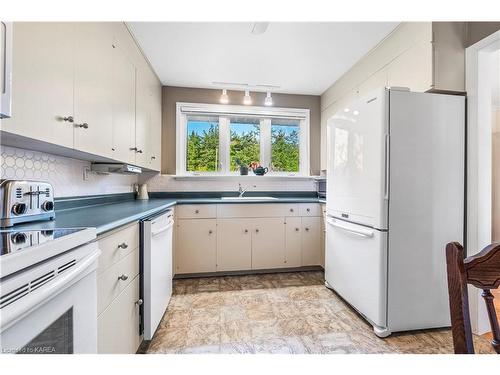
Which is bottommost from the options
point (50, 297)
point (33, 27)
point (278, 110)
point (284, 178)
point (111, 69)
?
point (50, 297)

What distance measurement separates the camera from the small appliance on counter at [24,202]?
39.4 inches

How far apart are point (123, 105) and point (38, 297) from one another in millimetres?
1655

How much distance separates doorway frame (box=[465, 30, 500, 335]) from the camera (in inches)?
67.3

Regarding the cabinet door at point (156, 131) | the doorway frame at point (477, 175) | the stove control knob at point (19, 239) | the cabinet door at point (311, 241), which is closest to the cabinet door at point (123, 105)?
the cabinet door at point (156, 131)

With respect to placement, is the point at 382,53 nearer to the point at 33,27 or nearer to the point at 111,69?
the point at 111,69

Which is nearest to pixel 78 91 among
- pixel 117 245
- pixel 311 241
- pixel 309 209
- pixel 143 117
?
pixel 117 245

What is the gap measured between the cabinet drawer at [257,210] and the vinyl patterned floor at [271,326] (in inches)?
30.3

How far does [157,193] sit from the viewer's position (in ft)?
10.4

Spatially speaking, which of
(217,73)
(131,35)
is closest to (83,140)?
(131,35)

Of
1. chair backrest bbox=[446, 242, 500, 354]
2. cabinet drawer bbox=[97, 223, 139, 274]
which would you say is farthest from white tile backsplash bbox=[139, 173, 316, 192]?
chair backrest bbox=[446, 242, 500, 354]

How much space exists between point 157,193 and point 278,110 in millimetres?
1994

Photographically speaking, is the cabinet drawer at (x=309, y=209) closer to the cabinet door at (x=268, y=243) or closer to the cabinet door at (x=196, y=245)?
the cabinet door at (x=268, y=243)

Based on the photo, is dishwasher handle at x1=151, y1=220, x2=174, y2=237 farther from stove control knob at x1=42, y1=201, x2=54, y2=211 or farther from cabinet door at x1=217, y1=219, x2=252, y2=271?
cabinet door at x1=217, y1=219, x2=252, y2=271

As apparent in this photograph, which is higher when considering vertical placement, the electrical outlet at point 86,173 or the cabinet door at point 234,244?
the electrical outlet at point 86,173
